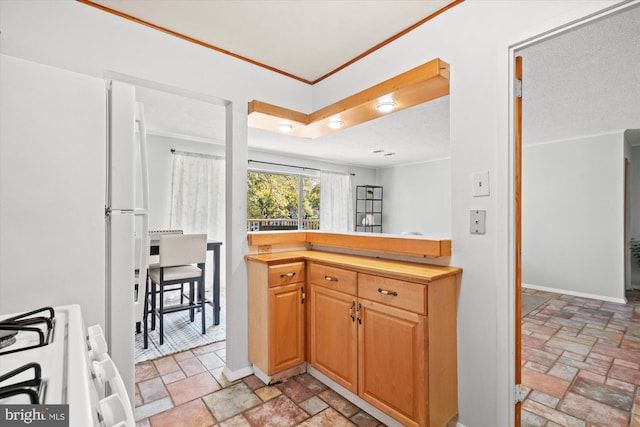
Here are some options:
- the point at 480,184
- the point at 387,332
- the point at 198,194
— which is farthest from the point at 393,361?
the point at 198,194

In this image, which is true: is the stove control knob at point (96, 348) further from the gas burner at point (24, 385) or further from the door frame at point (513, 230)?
the door frame at point (513, 230)

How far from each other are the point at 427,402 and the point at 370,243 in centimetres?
105

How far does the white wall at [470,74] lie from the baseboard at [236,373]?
154 cm

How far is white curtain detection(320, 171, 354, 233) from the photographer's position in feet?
22.3

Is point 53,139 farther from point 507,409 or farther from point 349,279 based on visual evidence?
point 507,409

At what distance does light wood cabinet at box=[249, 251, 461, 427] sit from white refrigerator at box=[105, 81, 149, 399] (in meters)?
0.90

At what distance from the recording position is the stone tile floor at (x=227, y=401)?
1858 millimetres

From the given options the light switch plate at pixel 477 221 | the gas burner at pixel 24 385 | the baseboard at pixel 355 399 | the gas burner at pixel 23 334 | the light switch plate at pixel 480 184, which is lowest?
the baseboard at pixel 355 399

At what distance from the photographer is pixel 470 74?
5.81ft

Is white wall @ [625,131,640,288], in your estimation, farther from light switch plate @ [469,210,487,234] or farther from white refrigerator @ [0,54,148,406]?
white refrigerator @ [0,54,148,406]

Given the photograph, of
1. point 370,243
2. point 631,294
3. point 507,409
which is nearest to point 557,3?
point 370,243

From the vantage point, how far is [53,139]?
51.9 inches

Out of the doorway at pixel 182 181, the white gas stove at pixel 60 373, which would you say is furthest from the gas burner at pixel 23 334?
the doorway at pixel 182 181

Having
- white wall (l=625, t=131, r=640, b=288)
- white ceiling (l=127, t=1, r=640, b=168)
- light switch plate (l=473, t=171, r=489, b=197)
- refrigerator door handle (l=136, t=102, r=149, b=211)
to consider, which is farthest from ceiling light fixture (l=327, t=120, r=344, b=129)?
white wall (l=625, t=131, r=640, b=288)
